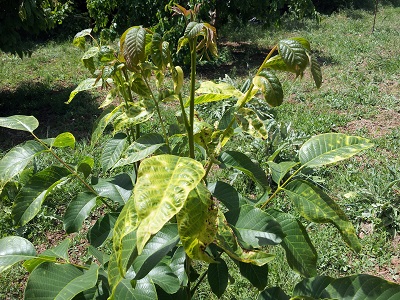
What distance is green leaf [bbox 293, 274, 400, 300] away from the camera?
0.81m

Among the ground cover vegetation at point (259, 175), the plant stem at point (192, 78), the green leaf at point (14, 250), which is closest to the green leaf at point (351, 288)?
the ground cover vegetation at point (259, 175)

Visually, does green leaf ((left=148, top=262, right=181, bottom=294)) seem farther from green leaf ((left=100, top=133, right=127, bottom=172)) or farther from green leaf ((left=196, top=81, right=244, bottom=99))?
green leaf ((left=196, top=81, right=244, bottom=99))

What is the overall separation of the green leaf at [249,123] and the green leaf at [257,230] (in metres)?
0.17

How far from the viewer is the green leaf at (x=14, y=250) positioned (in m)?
0.95

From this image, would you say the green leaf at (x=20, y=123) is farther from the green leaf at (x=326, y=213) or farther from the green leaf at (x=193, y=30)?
the green leaf at (x=326, y=213)

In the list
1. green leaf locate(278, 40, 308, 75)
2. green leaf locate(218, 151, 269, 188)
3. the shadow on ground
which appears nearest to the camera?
green leaf locate(278, 40, 308, 75)

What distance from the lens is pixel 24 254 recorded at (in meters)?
0.98

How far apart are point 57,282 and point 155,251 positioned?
7.8 inches

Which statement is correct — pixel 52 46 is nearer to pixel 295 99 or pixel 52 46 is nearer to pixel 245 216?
pixel 295 99

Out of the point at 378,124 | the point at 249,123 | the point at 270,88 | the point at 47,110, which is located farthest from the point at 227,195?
the point at 47,110

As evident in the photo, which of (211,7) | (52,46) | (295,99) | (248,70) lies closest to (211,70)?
(248,70)

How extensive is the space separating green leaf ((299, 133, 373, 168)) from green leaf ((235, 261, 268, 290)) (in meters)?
0.26

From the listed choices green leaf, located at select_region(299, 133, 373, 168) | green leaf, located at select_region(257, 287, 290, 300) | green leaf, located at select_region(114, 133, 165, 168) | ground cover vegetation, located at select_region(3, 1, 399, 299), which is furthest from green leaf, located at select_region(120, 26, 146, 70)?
green leaf, located at select_region(257, 287, 290, 300)

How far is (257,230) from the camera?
2.98 feet
